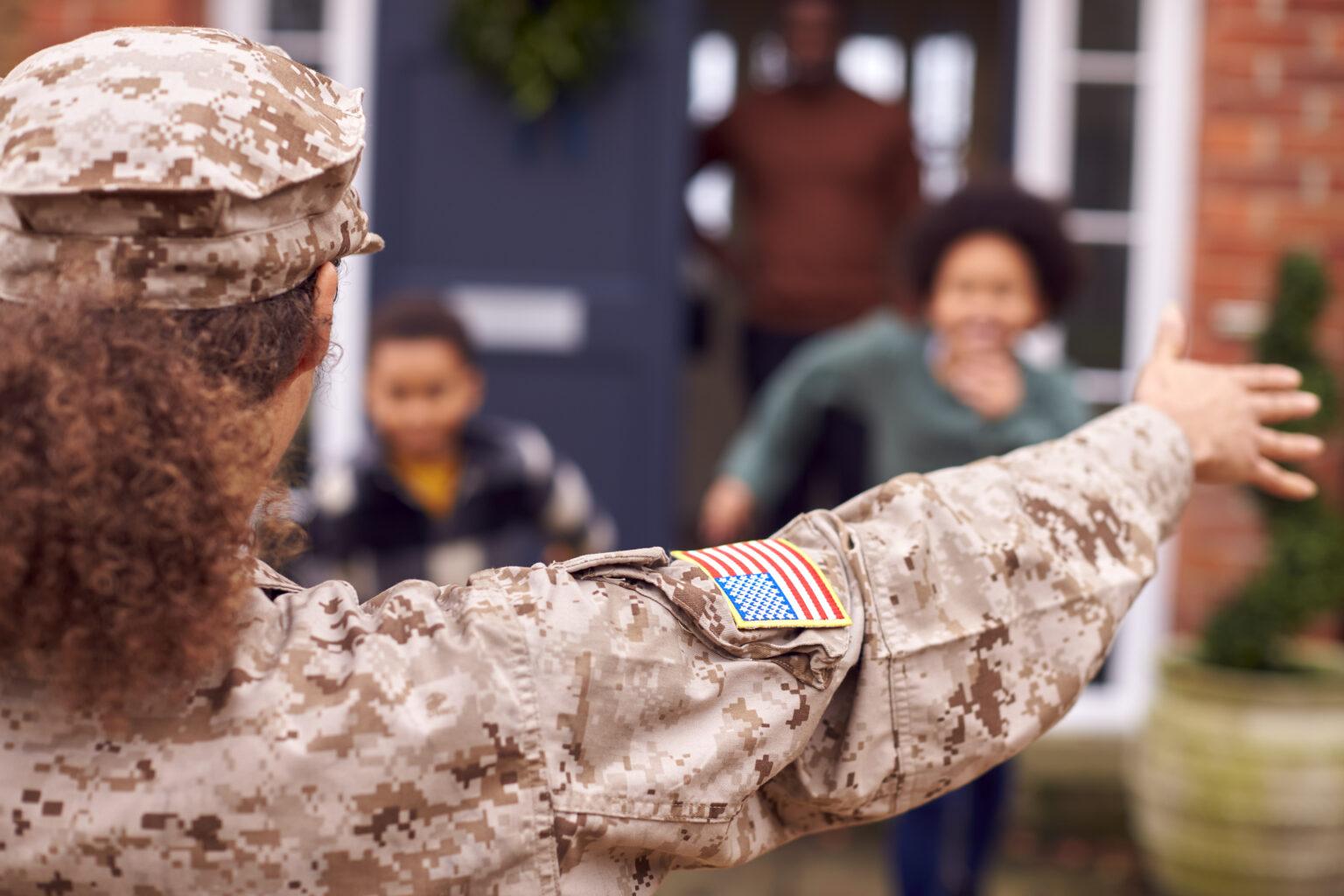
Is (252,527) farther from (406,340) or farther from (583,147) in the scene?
(583,147)

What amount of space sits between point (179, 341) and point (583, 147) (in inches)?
134

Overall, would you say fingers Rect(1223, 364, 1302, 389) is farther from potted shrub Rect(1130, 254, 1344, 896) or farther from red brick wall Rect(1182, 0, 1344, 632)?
red brick wall Rect(1182, 0, 1344, 632)

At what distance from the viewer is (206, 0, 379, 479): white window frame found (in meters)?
4.42

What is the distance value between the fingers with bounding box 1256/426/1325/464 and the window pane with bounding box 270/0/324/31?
354 cm

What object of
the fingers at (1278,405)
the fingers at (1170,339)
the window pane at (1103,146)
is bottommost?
the fingers at (1278,405)

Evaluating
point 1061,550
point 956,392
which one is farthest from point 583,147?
point 1061,550

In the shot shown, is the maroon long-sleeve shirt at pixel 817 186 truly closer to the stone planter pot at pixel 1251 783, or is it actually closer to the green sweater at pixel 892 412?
the green sweater at pixel 892 412

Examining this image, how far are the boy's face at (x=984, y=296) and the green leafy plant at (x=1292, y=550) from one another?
89 centimetres

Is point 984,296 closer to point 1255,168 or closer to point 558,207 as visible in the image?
point 1255,168

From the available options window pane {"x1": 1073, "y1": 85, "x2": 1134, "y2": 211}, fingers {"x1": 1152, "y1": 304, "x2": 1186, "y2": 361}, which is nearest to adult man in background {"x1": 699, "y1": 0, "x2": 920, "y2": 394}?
window pane {"x1": 1073, "y1": 85, "x2": 1134, "y2": 211}

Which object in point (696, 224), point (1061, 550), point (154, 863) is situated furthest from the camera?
point (696, 224)

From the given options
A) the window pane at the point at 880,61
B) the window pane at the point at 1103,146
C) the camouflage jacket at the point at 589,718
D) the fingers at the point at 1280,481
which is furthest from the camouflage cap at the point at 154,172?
the window pane at the point at 880,61

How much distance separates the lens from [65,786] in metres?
1.09

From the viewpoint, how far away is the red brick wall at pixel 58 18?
13.9 feet
